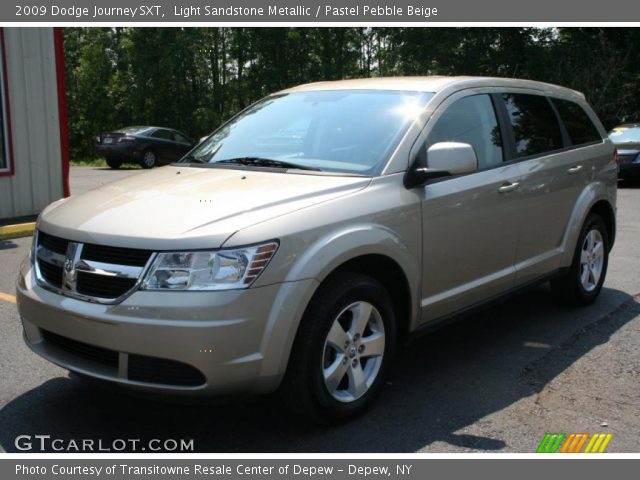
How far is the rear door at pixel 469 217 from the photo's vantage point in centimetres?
420

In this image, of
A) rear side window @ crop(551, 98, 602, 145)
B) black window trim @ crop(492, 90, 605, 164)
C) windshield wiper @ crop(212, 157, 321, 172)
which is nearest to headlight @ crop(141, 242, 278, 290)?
windshield wiper @ crop(212, 157, 321, 172)

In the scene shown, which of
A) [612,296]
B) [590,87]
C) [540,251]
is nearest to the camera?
[540,251]

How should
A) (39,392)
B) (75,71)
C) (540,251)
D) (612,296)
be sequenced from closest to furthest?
(39,392) → (540,251) → (612,296) → (75,71)

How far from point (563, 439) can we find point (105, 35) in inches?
1380

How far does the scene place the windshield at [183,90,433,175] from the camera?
4.19 metres

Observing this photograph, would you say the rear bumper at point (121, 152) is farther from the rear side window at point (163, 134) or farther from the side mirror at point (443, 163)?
the side mirror at point (443, 163)

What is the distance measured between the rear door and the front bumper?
1.09m

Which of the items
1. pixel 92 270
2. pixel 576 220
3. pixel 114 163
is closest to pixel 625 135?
pixel 576 220

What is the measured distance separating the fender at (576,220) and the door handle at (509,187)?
3.05 feet

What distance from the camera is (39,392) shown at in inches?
164

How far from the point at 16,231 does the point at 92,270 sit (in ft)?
20.4

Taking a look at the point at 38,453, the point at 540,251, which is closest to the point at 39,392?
the point at 38,453

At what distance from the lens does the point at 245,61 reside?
37062 mm

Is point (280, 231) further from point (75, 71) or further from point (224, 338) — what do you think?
point (75, 71)
